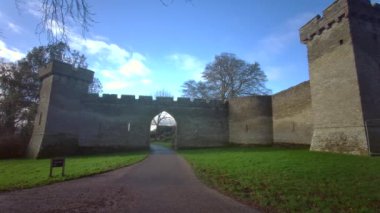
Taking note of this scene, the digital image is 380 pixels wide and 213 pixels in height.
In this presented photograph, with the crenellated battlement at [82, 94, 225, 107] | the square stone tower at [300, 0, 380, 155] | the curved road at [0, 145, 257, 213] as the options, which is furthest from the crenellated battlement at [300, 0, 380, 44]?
the curved road at [0, 145, 257, 213]

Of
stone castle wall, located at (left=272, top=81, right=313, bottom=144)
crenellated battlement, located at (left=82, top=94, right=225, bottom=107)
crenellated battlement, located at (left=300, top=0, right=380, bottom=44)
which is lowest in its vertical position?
stone castle wall, located at (left=272, top=81, right=313, bottom=144)

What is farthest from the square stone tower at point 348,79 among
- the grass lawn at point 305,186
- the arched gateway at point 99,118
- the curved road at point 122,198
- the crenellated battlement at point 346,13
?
the arched gateway at point 99,118

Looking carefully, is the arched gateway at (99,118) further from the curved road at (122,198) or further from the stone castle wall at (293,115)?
the curved road at (122,198)

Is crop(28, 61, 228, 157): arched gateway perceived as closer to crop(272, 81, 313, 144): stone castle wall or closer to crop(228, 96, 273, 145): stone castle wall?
crop(228, 96, 273, 145): stone castle wall

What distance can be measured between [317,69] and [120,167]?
1235cm

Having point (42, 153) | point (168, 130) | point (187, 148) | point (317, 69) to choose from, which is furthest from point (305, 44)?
point (168, 130)

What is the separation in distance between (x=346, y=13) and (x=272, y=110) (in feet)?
30.7

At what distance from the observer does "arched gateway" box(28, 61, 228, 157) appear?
19.8 m

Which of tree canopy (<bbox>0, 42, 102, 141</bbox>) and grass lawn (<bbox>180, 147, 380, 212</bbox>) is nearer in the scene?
Answer: grass lawn (<bbox>180, 147, 380, 212</bbox>)

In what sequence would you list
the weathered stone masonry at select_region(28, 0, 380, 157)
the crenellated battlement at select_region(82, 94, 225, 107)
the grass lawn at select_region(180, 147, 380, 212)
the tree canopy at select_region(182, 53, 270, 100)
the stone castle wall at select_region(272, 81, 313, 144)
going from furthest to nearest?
the tree canopy at select_region(182, 53, 270, 100), the crenellated battlement at select_region(82, 94, 225, 107), the stone castle wall at select_region(272, 81, 313, 144), the weathered stone masonry at select_region(28, 0, 380, 157), the grass lawn at select_region(180, 147, 380, 212)

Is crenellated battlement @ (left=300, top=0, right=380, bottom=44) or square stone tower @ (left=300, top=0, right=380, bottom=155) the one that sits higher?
crenellated battlement @ (left=300, top=0, right=380, bottom=44)

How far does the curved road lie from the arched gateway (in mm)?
13783

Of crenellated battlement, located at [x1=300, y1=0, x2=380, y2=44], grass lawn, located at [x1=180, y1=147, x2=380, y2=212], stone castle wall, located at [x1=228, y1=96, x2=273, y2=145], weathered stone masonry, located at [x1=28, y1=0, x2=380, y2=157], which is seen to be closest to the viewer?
grass lawn, located at [x1=180, y1=147, x2=380, y2=212]

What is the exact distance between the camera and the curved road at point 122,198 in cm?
490
